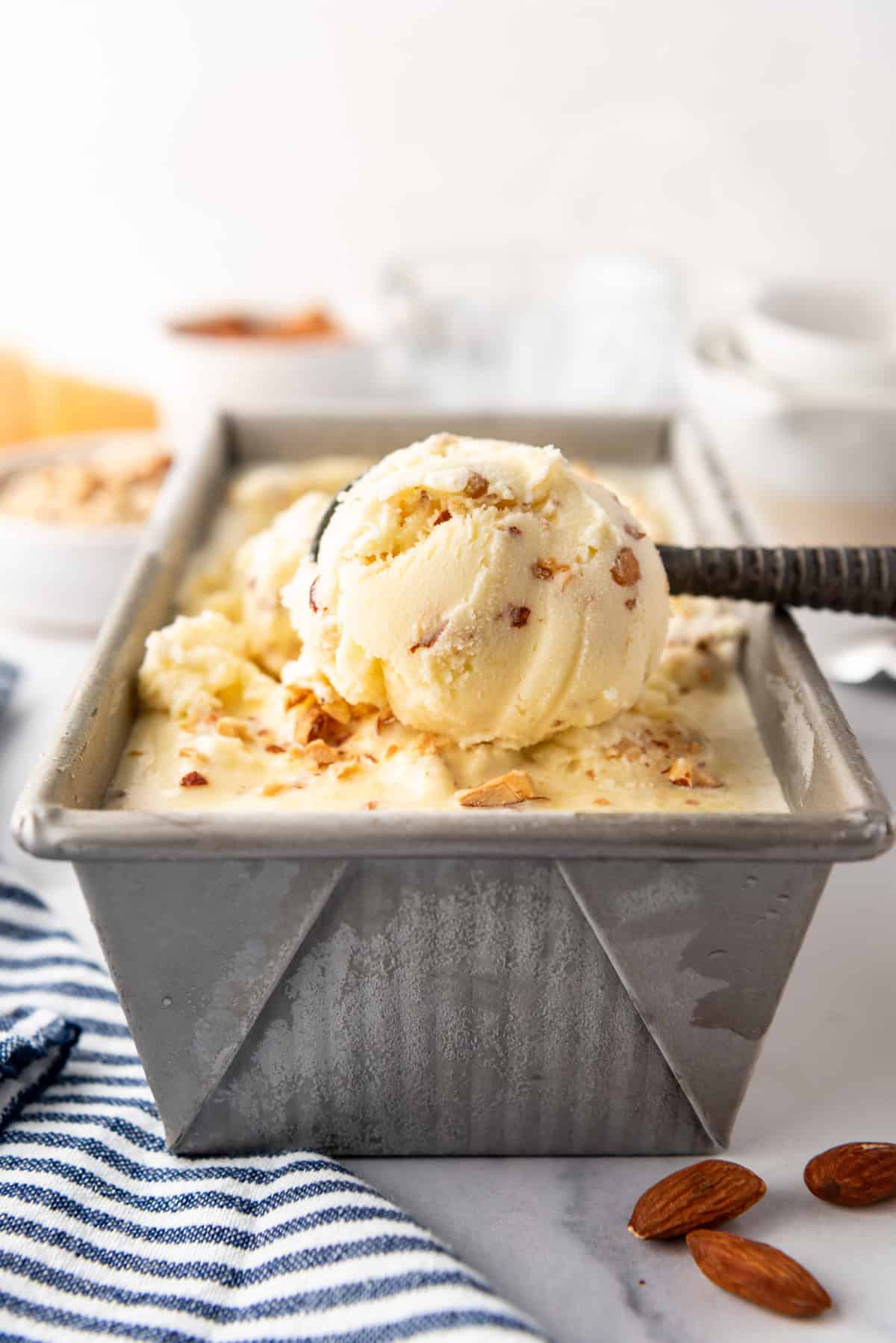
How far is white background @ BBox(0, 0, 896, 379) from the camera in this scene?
11.3 feet

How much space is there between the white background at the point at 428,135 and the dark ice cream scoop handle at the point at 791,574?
240 centimetres

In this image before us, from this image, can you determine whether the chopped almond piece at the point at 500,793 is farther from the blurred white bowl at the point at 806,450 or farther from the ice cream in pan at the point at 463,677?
the blurred white bowl at the point at 806,450

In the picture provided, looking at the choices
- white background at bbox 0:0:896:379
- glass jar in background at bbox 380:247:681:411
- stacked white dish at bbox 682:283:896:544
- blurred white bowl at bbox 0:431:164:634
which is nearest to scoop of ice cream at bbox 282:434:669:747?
blurred white bowl at bbox 0:431:164:634

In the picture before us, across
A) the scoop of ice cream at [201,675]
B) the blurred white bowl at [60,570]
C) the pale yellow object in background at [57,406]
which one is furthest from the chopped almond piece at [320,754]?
the pale yellow object in background at [57,406]

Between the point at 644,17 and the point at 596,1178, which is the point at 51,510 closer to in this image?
the point at 596,1178

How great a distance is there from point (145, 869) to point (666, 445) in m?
1.35

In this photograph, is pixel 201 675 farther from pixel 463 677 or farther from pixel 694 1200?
pixel 694 1200

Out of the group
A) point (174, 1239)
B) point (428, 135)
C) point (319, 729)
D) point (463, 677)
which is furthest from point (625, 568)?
point (428, 135)

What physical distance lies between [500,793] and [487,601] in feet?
0.57

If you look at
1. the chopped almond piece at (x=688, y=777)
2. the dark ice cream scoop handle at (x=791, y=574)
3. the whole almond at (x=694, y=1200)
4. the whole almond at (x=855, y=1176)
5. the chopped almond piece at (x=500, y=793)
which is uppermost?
the chopped almond piece at (x=500, y=793)

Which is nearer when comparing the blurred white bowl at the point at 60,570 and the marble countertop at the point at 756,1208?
the marble countertop at the point at 756,1208

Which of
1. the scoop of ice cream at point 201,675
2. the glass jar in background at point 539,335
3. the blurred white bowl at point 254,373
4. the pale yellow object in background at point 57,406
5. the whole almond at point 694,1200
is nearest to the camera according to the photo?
the whole almond at point 694,1200

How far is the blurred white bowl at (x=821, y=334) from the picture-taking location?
96.0 inches

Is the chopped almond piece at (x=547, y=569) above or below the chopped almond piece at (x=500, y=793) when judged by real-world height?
above
